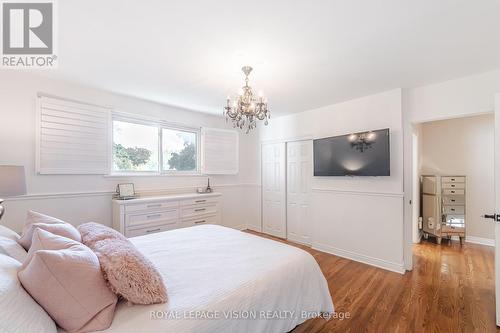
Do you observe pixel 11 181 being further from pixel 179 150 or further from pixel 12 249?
pixel 179 150

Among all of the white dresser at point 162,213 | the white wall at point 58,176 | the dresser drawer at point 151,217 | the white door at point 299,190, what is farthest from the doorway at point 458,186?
the white wall at point 58,176

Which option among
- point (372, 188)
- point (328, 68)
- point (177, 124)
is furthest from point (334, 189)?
point (177, 124)

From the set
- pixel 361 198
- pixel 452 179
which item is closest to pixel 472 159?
pixel 452 179

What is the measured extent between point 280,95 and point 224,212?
2578 mm

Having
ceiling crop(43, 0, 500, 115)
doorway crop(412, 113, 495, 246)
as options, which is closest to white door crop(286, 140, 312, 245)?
ceiling crop(43, 0, 500, 115)

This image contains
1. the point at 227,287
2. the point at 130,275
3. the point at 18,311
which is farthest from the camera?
the point at 227,287

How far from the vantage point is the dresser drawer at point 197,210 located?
344 centimetres

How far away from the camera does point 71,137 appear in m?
2.73

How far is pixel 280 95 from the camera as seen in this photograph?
3131 mm

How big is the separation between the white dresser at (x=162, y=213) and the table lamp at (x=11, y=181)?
3.38ft

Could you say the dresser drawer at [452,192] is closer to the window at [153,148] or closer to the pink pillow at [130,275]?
the window at [153,148]

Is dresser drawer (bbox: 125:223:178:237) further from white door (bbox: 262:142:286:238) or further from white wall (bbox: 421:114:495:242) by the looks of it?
white wall (bbox: 421:114:495:242)

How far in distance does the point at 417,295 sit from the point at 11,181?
4025mm

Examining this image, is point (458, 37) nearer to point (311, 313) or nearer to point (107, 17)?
point (311, 313)
